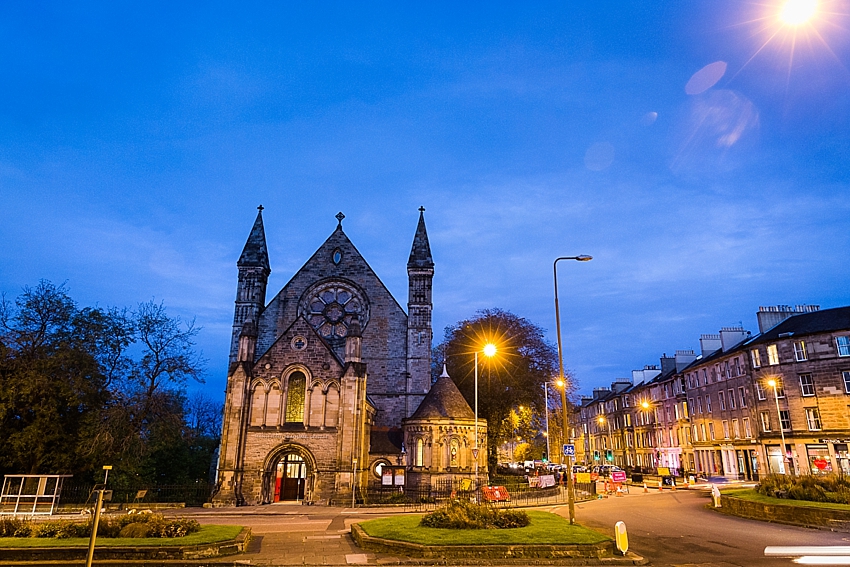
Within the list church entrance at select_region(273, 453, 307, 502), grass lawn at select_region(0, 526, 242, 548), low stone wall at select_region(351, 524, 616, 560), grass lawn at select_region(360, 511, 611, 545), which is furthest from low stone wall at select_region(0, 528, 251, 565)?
church entrance at select_region(273, 453, 307, 502)

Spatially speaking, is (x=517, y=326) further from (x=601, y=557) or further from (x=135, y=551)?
(x=135, y=551)

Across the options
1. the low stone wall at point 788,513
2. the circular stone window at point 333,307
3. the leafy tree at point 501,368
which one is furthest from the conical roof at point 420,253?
the low stone wall at point 788,513

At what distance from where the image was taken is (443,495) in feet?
111

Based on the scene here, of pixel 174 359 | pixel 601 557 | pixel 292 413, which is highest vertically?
pixel 174 359

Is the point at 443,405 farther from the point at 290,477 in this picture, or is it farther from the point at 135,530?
the point at 135,530

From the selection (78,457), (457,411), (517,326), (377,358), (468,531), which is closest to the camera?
(468,531)

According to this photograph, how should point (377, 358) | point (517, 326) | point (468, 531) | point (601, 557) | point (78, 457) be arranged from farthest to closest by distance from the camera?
point (517, 326)
point (377, 358)
point (78, 457)
point (468, 531)
point (601, 557)

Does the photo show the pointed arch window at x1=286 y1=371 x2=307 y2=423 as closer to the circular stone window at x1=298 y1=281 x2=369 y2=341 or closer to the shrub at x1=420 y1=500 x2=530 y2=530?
→ the circular stone window at x1=298 y1=281 x2=369 y2=341

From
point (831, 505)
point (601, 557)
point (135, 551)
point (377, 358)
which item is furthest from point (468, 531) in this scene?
point (377, 358)

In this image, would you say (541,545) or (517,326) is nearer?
(541,545)

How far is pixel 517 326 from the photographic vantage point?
52.1 meters

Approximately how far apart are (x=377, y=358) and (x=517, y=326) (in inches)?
615

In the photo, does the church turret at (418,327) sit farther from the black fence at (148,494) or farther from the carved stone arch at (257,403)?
the black fence at (148,494)

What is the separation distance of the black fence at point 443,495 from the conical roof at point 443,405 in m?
4.37
